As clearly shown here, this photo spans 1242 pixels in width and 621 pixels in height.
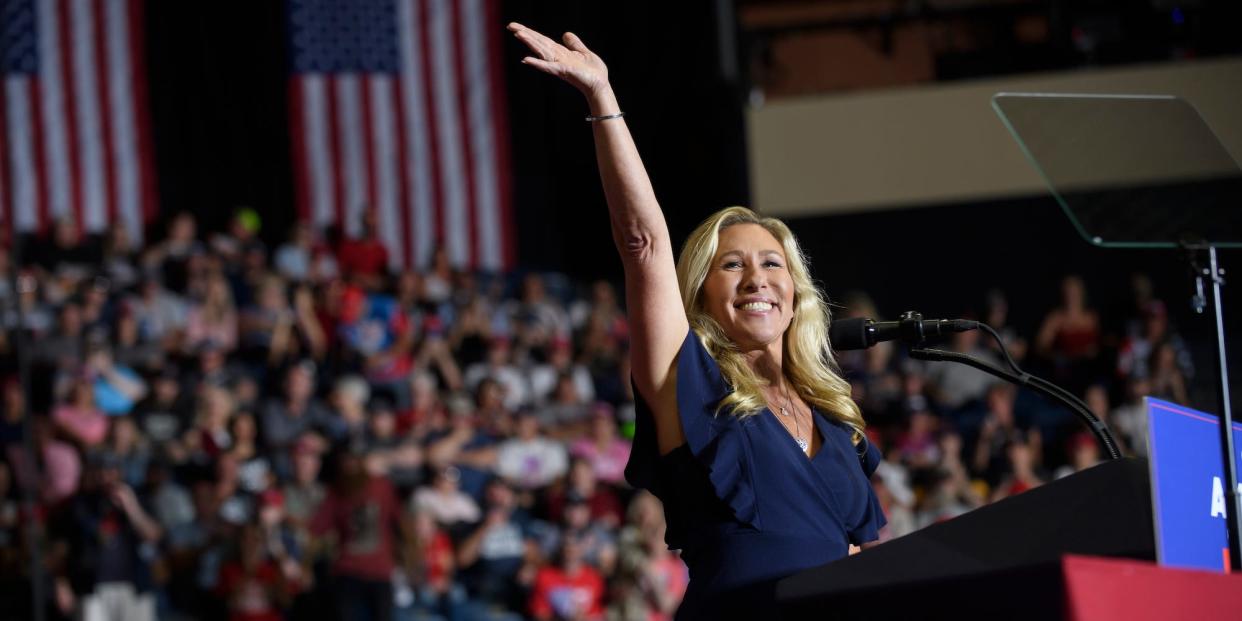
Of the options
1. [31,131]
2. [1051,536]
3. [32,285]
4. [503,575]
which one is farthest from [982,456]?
[1051,536]

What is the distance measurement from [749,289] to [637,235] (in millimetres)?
317

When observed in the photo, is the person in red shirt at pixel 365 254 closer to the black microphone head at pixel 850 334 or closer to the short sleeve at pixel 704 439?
the black microphone head at pixel 850 334

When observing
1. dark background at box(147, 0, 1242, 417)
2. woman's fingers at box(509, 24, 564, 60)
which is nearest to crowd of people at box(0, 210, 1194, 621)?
dark background at box(147, 0, 1242, 417)

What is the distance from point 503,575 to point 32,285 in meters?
3.00

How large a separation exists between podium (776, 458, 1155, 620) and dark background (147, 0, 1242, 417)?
865 cm

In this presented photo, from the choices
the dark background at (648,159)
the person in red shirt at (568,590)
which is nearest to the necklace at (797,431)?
the person in red shirt at (568,590)

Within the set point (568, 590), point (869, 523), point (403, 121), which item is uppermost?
point (403, 121)

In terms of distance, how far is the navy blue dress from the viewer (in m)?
1.90

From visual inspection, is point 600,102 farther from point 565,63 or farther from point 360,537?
point 360,537

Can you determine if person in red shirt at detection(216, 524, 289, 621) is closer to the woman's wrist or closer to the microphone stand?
the microphone stand

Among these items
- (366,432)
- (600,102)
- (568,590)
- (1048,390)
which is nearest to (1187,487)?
(1048,390)

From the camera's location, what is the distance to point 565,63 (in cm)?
185

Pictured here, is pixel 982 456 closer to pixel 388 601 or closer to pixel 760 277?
pixel 388 601

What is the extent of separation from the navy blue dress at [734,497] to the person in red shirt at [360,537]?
4827mm
